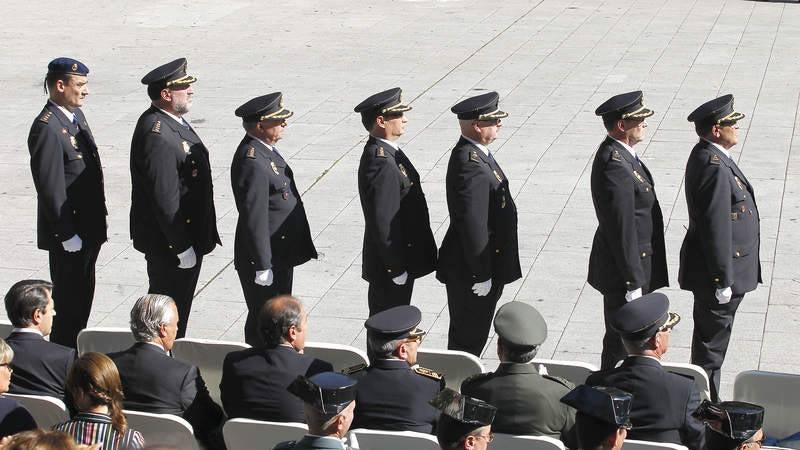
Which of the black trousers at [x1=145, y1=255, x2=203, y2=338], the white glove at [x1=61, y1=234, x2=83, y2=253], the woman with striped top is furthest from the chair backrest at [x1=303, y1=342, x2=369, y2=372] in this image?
the white glove at [x1=61, y1=234, x2=83, y2=253]

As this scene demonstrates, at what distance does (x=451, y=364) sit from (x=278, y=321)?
2.87 feet

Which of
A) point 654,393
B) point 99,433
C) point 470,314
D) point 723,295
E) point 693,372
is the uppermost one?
point 99,433

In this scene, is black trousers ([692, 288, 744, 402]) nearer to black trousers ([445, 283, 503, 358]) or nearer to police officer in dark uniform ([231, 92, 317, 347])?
black trousers ([445, 283, 503, 358])

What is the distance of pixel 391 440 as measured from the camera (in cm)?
481

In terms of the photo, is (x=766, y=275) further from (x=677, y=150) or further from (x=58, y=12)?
(x=58, y=12)

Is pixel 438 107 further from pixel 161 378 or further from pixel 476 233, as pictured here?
pixel 161 378

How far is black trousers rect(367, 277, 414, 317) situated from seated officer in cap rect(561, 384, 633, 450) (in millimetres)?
3218

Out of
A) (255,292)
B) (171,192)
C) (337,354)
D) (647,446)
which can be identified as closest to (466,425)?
(647,446)

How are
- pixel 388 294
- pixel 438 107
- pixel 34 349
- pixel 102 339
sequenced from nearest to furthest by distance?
1. pixel 34 349
2. pixel 102 339
3. pixel 388 294
4. pixel 438 107

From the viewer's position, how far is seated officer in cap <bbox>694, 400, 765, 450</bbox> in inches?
158

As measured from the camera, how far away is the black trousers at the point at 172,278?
24.3ft

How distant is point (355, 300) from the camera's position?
28.8 feet

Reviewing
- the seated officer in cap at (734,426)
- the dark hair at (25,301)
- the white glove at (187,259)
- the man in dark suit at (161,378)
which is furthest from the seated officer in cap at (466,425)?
the white glove at (187,259)

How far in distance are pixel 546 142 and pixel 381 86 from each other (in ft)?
10.1
